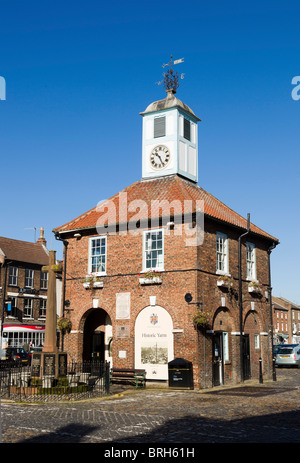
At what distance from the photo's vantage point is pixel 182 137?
26141mm

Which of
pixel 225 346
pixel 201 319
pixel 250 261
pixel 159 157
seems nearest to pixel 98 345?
pixel 225 346

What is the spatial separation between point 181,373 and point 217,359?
284cm

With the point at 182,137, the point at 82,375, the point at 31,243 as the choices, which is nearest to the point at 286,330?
the point at 31,243

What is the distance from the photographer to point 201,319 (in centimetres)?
2019

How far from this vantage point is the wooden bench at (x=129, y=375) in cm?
2142

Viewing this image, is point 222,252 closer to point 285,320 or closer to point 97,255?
point 97,255

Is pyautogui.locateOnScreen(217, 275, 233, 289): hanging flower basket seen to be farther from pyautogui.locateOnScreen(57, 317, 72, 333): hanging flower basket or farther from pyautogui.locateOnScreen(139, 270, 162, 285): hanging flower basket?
pyautogui.locateOnScreen(57, 317, 72, 333): hanging flower basket

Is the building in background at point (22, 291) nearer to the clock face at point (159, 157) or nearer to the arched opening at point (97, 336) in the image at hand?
the arched opening at point (97, 336)

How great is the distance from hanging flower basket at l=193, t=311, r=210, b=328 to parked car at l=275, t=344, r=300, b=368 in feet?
58.4

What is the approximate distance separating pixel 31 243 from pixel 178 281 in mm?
35067

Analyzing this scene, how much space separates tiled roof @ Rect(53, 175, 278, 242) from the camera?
2307cm

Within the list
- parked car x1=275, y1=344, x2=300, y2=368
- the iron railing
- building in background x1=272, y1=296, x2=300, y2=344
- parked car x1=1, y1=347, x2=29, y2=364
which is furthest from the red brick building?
building in background x1=272, y1=296, x2=300, y2=344

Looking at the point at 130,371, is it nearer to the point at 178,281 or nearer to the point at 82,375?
the point at 82,375

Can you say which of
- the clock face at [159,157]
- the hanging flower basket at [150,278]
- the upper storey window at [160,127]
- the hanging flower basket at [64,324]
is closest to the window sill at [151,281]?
the hanging flower basket at [150,278]
